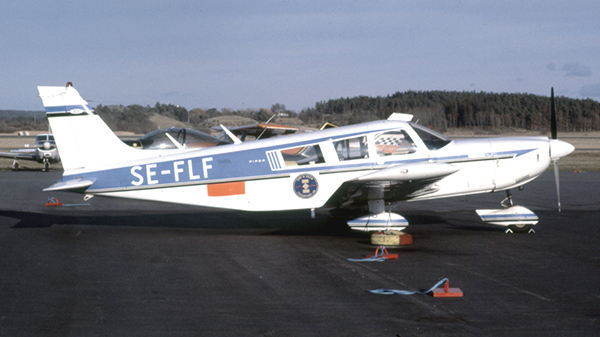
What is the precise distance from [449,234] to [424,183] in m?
1.26

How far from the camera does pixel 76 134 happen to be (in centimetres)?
1055

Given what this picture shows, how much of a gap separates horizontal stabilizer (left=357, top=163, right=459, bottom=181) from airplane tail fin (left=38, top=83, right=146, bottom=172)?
4831mm

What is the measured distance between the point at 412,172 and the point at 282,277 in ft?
11.0

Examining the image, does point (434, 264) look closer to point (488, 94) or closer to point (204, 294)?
point (204, 294)

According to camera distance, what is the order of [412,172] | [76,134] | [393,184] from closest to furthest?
[412,172], [393,184], [76,134]

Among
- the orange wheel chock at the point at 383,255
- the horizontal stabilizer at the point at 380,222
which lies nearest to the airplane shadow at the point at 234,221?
the horizontal stabilizer at the point at 380,222

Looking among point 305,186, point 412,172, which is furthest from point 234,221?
point 412,172

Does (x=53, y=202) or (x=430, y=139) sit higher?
(x=430, y=139)

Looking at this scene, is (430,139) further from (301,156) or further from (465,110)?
(465,110)

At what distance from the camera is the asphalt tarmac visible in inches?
216

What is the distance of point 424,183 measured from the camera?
1039 cm

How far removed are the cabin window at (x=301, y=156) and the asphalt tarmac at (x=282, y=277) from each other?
1.44 m

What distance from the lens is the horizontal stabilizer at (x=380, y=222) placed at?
395 inches

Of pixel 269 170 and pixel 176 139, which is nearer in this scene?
pixel 269 170
